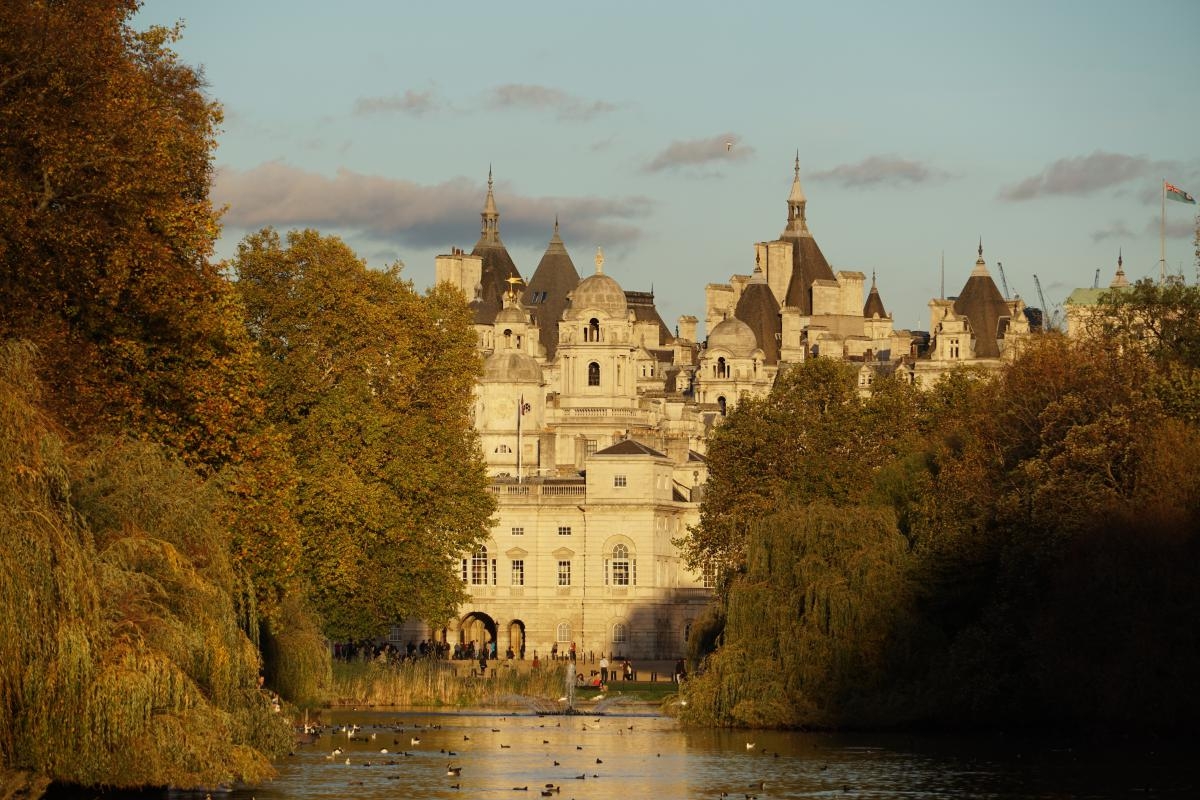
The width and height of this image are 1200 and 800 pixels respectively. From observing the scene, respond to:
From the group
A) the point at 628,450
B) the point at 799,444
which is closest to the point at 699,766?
the point at 799,444

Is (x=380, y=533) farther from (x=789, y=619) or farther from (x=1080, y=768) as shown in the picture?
(x=1080, y=768)

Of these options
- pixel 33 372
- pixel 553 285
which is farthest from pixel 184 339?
pixel 553 285

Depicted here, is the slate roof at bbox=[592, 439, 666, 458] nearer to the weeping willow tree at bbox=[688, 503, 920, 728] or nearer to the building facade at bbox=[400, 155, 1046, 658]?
the building facade at bbox=[400, 155, 1046, 658]

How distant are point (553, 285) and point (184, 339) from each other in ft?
428

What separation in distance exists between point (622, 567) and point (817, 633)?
4644 centimetres

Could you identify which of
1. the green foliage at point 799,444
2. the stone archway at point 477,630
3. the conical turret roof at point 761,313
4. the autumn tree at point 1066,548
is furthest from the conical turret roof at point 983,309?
the autumn tree at point 1066,548

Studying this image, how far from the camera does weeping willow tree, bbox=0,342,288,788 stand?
92.8 ft

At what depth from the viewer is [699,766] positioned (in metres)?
41.5

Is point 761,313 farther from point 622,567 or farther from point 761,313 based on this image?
point 622,567

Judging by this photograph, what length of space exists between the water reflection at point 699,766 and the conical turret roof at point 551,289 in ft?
376

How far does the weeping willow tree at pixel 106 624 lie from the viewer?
28281 millimetres

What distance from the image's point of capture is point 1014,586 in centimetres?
4784

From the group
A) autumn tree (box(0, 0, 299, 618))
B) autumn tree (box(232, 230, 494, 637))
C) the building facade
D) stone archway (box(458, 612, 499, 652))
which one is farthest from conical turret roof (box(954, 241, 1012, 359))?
autumn tree (box(0, 0, 299, 618))

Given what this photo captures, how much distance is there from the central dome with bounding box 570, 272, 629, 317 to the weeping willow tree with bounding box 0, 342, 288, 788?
90.2 meters
